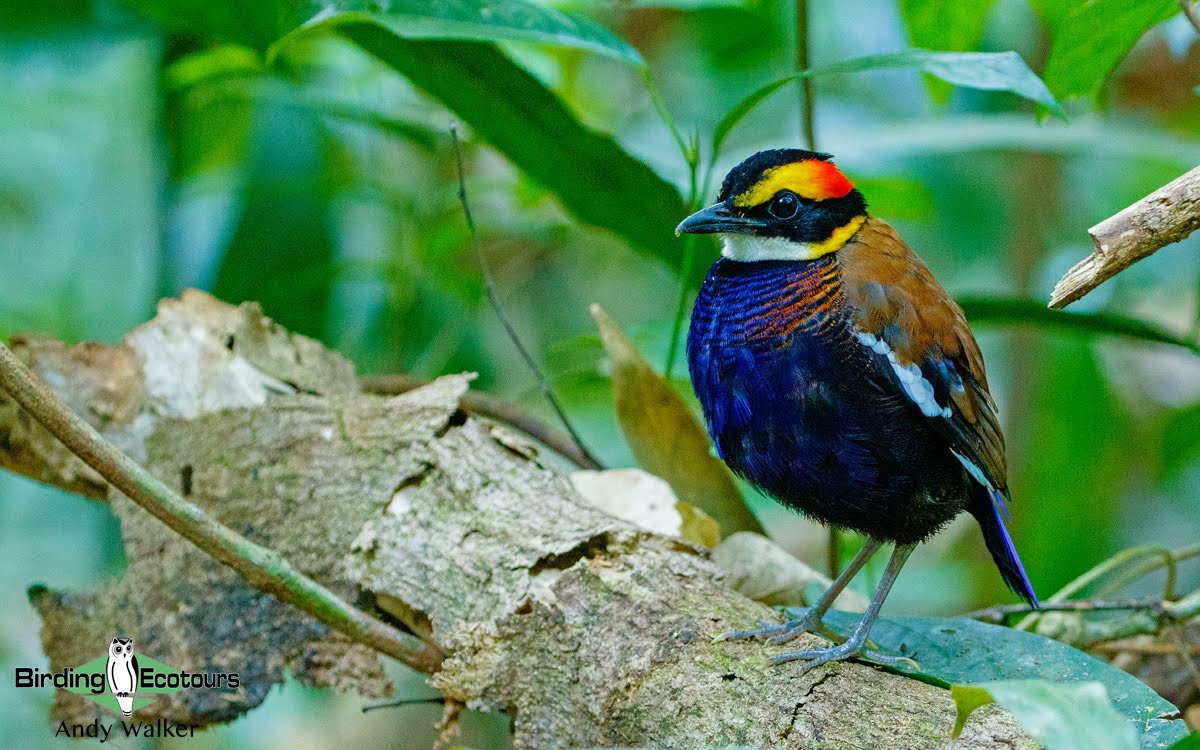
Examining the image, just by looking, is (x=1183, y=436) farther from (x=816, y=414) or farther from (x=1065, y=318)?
(x=816, y=414)

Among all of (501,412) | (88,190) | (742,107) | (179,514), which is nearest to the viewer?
(179,514)

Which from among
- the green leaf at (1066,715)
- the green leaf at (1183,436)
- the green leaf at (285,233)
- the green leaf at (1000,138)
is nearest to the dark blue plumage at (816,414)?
the green leaf at (1066,715)

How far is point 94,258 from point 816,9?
3686 millimetres

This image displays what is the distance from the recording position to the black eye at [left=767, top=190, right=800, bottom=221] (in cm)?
233

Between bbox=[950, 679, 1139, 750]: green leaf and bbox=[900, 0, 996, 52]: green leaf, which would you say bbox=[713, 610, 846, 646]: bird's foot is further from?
bbox=[900, 0, 996, 52]: green leaf

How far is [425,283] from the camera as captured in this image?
427 centimetres

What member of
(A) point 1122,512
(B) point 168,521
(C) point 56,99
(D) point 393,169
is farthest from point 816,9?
(B) point 168,521

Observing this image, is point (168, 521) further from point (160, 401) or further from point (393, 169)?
point (393, 169)

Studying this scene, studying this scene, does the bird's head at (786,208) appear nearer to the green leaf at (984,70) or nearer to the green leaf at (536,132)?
the green leaf at (984,70)

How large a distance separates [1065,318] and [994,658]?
1311 mm

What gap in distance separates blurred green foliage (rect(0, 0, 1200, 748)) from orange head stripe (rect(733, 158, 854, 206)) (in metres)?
0.27

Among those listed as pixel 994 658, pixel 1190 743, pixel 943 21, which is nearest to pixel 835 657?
pixel 994 658

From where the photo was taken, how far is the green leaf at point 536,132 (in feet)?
9.59

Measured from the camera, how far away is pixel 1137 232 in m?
1.52
